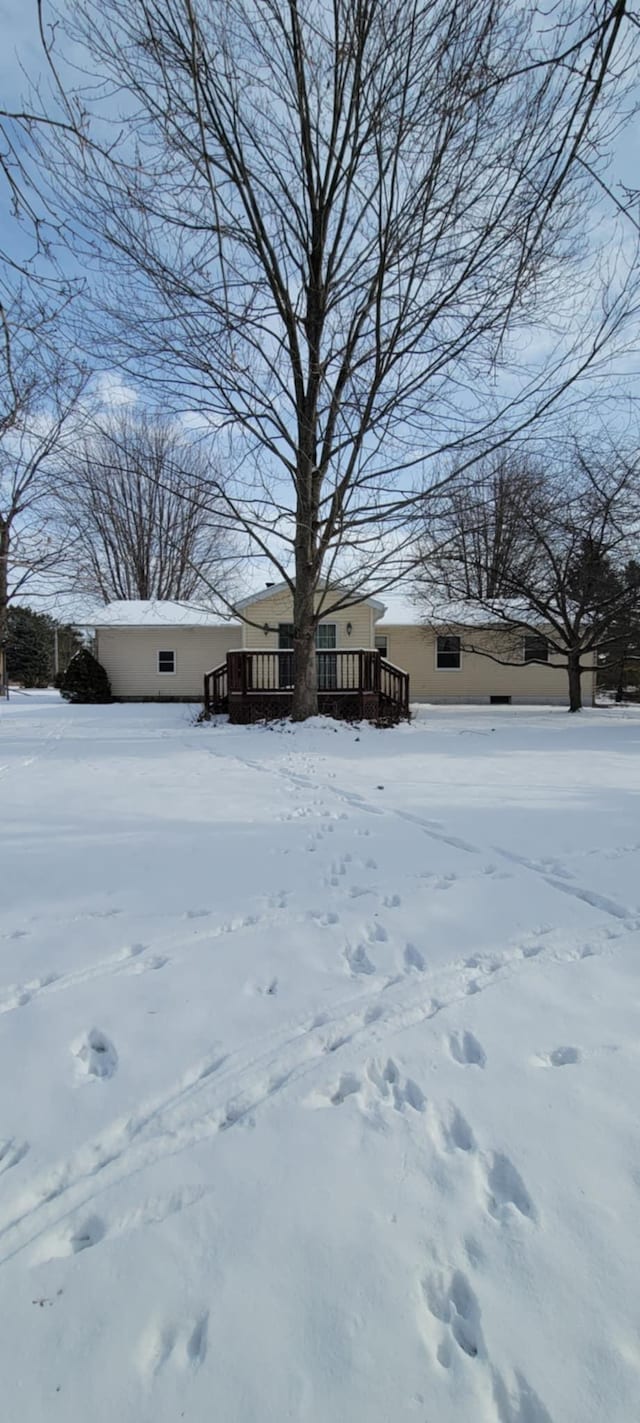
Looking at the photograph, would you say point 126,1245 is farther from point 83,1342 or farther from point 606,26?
point 606,26

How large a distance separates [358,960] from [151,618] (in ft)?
67.5

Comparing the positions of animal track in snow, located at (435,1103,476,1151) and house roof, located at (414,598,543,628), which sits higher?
house roof, located at (414,598,543,628)

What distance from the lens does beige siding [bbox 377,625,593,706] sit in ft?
72.7

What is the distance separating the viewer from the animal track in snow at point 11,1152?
163 cm

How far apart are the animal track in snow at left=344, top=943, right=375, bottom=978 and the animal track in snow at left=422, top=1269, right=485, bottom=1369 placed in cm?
127

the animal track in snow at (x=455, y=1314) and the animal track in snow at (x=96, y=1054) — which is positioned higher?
the animal track in snow at (x=96, y=1054)

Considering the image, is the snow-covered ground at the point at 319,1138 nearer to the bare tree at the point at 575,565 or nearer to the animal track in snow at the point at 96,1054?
the animal track in snow at the point at 96,1054

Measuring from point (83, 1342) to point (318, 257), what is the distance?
40.5 ft

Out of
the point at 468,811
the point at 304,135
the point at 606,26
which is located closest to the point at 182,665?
the point at 304,135

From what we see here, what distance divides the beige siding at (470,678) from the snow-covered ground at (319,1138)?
18410mm

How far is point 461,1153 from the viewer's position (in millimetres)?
1657

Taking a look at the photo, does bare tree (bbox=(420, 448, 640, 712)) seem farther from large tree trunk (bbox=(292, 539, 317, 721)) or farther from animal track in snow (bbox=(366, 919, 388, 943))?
animal track in snow (bbox=(366, 919, 388, 943))

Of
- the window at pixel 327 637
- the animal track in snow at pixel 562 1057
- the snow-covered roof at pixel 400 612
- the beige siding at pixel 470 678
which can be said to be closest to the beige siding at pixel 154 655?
the window at pixel 327 637

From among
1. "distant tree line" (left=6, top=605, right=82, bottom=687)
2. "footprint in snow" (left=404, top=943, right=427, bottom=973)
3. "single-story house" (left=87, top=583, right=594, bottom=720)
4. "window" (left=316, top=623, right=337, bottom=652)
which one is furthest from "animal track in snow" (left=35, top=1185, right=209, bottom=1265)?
"distant tree line" (left=6, top=605, right=82, bottom=687)
